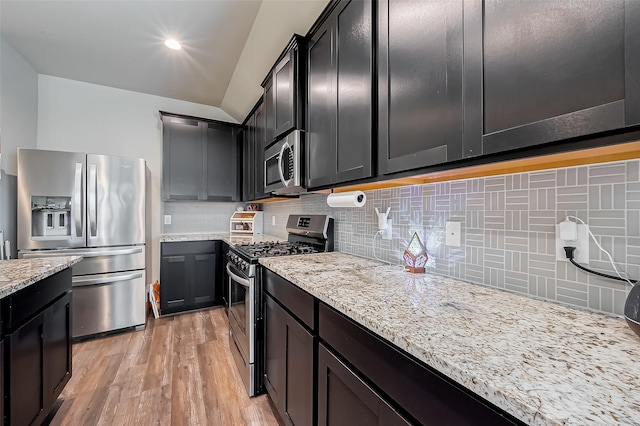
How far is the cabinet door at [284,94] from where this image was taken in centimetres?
176

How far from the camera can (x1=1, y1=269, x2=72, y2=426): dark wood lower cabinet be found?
110 cm

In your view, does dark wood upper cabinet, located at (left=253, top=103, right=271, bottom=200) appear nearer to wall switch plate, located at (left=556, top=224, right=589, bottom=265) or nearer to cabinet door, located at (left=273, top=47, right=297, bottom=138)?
cabinet door, located at (left=273, top=47, right=297, bottom=138)

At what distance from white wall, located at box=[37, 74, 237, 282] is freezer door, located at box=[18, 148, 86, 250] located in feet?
2.77

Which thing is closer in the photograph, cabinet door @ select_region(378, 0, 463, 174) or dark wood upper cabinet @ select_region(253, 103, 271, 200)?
cabinet door @ select_region(378, 0, 463, 174)

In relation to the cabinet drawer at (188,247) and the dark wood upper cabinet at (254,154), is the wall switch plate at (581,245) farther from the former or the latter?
the cabinet drawer at (188,247)

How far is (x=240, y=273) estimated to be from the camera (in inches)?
72.8

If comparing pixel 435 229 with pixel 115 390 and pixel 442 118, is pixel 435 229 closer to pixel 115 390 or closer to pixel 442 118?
pixel 442 118

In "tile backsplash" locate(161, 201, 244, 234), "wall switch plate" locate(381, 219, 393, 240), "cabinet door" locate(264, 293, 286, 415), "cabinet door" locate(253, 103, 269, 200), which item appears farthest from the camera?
"tile backsplash" locate(161, 201, 244, 234)

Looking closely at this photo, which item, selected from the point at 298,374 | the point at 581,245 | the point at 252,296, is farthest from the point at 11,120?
the point at 581,245

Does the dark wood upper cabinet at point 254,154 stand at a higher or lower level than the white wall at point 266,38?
lower

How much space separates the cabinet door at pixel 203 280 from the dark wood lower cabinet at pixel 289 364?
6.15 feet

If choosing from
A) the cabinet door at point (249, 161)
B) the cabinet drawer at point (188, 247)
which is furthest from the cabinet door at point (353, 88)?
the cabinet drawer at point (188, 247)

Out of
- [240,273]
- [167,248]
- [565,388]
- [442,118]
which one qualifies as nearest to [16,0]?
[167,248]

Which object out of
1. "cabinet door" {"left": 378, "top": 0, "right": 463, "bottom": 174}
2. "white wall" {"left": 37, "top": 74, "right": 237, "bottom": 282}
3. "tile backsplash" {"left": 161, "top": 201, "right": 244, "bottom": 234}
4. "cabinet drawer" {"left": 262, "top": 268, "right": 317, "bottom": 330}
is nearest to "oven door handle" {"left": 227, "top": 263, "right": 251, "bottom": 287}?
"cabinet drawer" {"left": 262, "top": 268, "right": 317, "bottom": 330}
